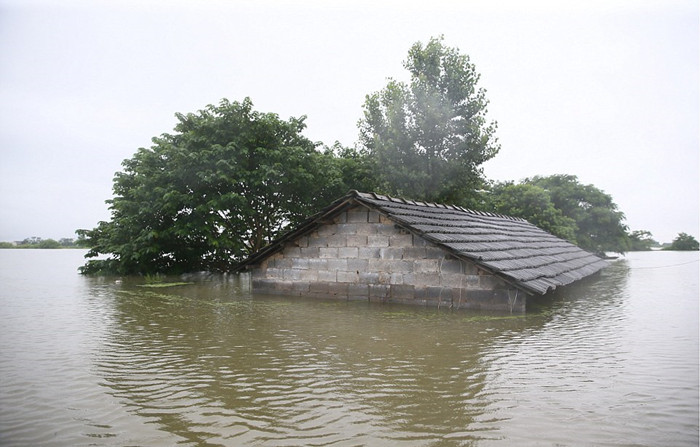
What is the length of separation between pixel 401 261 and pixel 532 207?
24.4 metres

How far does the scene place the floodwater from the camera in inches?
141

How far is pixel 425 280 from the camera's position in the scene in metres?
10.2

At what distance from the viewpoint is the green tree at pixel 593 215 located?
40.8m

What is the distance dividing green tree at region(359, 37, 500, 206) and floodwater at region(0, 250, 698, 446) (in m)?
16.0

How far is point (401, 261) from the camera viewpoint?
34.6ft

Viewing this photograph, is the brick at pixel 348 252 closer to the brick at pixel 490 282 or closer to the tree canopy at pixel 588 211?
the brick at pixel 490 282

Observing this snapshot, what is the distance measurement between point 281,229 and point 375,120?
359 inches

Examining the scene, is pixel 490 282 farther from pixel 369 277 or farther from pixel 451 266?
pixel 369 277

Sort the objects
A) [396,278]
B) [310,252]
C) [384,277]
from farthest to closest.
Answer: [310,252] < [384,277] < [396,278]

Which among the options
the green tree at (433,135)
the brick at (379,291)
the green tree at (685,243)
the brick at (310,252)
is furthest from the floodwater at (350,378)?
the green tree at (685,243)

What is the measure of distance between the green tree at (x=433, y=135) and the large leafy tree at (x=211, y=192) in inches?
172

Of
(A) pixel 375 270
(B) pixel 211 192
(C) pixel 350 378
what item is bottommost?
(C) pixel 350 378

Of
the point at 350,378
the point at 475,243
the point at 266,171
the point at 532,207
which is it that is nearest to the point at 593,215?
the point at 532,207

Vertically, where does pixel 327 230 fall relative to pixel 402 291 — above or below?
above
